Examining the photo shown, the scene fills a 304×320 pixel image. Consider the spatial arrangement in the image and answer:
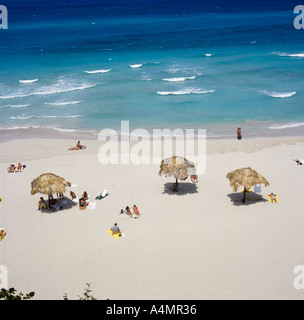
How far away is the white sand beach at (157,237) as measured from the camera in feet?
41.3

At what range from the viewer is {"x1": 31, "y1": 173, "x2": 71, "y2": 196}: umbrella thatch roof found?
16.6m

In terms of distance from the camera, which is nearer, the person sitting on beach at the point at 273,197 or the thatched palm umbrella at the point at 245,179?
the thatched palm umbrella at the point at 245,179

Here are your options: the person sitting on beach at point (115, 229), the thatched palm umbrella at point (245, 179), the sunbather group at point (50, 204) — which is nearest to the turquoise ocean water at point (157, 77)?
the thatched palm umbrella at point (245, 179)

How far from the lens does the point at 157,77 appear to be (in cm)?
4397

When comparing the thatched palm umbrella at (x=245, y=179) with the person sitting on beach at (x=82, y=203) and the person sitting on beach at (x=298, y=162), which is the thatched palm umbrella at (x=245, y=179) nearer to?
the person sitting on beach at (x=298, y=162)

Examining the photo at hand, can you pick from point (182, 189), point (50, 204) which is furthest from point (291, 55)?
point (50, 204)

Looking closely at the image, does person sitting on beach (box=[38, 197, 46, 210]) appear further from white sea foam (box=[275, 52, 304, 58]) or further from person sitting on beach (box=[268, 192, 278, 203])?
white sea foam (box=[275, 52, 304, 58])

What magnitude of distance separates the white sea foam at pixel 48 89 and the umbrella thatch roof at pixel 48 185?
24.9 meters

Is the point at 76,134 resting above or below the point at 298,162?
above

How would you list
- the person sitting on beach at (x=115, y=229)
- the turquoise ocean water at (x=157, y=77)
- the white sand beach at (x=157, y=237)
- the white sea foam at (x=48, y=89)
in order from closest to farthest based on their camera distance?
the white sand beach at (x=157, y=237), the person sitting on beach at (x=115, y=229), the turquoise ocean water at (x=157, y=77), the white sea foam at (x=48, y=89)

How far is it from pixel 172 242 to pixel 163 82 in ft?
98.5

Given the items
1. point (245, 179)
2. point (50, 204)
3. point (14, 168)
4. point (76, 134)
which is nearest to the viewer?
point (245, 179)

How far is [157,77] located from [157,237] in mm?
31980

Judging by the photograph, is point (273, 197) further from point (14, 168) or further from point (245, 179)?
point (14, 168)
